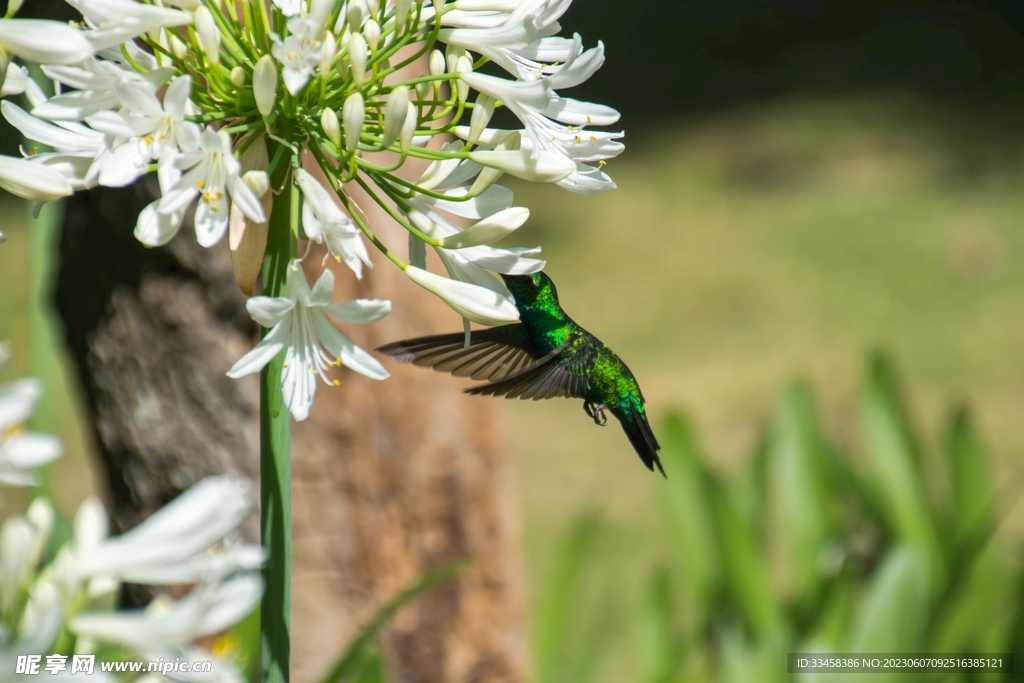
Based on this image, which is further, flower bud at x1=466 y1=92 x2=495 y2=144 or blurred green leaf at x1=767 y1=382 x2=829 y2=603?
blurred green leaf at x1=767 y1=382 x2=829 y2=603

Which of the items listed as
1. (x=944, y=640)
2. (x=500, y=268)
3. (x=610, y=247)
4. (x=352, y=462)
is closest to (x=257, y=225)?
(x=500, y=268)

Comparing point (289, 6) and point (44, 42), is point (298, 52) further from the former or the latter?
point (44, 42)

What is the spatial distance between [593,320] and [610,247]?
1.01 m

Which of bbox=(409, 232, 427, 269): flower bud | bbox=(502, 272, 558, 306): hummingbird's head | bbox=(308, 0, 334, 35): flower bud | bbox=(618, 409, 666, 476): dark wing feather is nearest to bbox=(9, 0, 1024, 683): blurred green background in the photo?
bbox=(618, 409, 666, 476): dark wing feather

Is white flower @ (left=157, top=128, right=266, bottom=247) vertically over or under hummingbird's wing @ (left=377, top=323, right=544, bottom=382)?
over

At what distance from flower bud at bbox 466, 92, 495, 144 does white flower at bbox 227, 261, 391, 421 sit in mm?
208

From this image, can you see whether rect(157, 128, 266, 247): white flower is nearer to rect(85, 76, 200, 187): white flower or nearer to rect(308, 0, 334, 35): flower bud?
rect(85, 76, 200, 187): white flower

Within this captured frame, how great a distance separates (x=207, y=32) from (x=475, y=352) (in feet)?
2.59

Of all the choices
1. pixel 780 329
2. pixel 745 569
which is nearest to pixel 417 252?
pixel 745 569

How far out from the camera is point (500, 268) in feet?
3.44

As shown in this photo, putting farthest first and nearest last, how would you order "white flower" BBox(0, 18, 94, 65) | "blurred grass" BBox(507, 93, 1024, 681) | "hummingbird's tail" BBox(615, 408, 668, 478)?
"blurred grass" BBox(507, 93, 1024, 681) → "hummingbird's tail" BBox(615, 408, 668, 478) → "white flower" BBox(0, 18, 94, 65)

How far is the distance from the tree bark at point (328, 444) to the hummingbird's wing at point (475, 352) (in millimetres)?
871

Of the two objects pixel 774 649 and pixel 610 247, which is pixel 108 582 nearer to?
pixel 774 649

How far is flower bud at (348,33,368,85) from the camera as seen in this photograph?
94 centimetres
